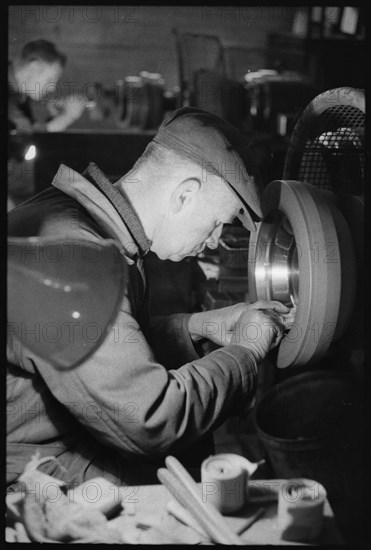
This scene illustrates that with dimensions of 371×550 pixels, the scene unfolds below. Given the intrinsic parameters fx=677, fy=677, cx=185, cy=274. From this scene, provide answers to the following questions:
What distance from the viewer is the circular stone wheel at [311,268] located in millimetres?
1773

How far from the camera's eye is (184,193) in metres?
1.80

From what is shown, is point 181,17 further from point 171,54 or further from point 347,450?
point 347,450

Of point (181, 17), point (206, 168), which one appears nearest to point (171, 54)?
point (181, 17)

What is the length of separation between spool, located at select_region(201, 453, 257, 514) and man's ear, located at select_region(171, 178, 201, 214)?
0.68m

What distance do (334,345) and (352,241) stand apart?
0.29 m

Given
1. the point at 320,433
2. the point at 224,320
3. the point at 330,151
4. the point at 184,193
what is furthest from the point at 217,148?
the point at 320,433

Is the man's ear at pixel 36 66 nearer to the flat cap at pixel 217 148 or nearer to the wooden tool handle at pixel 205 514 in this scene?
the flat cap at pixel 217 148

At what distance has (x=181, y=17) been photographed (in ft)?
6.07

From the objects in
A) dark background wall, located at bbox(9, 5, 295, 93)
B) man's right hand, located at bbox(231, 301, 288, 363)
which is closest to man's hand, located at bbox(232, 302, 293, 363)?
man's right hand, located at bbox(231, 301, 288, 363)

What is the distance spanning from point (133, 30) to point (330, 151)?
635 millimetres

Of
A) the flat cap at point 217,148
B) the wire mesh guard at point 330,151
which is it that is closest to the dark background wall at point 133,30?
the flat cap at point 217,148

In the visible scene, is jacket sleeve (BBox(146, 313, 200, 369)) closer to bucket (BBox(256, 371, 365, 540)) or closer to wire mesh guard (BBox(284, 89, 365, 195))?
bucket (BBox(256, 371, 365, 540))

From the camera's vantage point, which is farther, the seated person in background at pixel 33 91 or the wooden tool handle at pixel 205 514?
the seated person in background at pixel 33 91

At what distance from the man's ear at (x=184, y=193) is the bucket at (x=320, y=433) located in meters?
0.55
